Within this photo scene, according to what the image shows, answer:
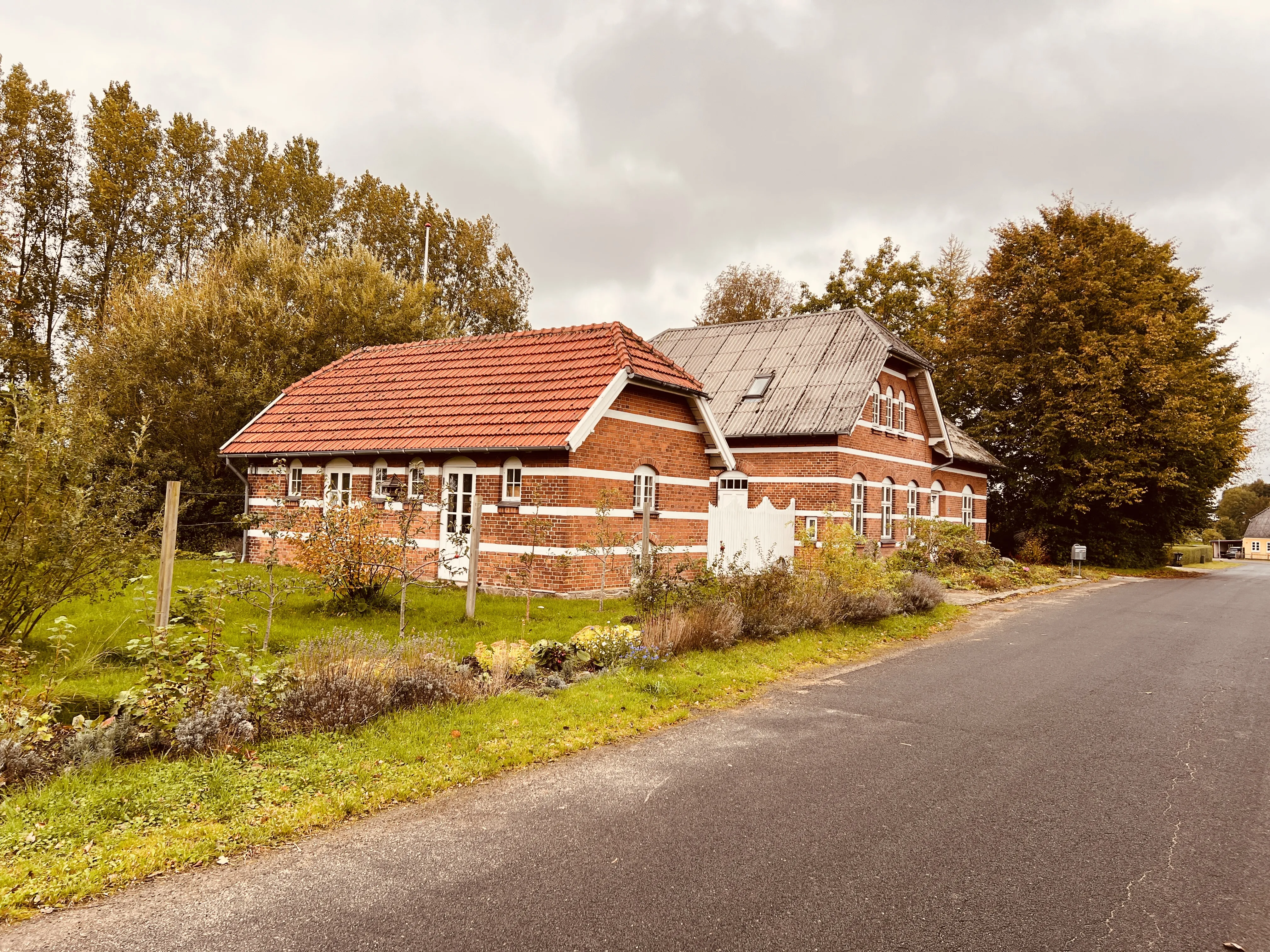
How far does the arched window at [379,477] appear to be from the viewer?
1828 centimetres

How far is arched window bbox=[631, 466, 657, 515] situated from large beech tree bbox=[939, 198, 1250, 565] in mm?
20381

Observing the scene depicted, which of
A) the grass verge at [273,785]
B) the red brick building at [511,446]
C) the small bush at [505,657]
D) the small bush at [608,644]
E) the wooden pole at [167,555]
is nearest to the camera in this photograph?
the grass verge at [273,785]

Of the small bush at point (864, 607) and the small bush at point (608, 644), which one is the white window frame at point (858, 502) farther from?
the small bush at point (608, 644)

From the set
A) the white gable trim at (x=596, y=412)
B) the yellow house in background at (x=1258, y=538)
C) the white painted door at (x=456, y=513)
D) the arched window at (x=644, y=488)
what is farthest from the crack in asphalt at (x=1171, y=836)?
the yellow house in background at (x=1258, y=538)

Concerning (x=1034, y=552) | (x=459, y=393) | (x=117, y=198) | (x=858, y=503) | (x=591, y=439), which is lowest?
(x=1034, y=552)

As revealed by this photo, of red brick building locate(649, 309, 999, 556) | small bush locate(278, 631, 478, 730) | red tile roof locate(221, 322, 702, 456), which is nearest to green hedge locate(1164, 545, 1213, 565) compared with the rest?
red brick building locate(649, 309, 999, 556)

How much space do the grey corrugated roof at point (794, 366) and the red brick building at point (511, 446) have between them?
4746mm

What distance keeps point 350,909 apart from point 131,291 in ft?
100

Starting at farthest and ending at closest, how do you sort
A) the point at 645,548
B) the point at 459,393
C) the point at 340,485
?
1. the point at 340,485
2. the point at 459,393
3. the point at 645,548

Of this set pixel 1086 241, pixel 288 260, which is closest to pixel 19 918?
pixel 288 260


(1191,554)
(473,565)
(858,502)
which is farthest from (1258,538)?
(473,565)

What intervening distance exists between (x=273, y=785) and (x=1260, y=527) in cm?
10612

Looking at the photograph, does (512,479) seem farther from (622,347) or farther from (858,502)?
(858,502)

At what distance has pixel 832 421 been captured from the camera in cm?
2286
